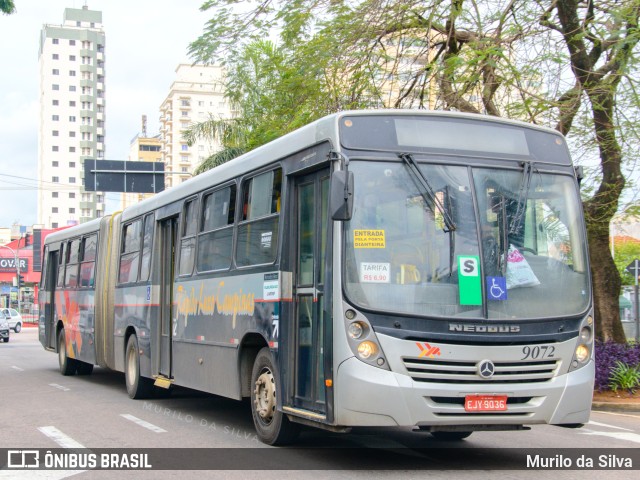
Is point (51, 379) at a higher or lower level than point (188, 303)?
lower

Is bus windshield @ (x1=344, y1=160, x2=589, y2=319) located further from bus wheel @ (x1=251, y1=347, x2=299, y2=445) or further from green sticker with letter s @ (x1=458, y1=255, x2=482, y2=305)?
bus wheel @ (x1=251, y1=347, x2=299, y2=445)

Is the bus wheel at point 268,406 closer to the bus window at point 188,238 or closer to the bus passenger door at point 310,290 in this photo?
the bus passenger door at point 310,290

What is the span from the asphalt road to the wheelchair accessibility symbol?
1562 mm

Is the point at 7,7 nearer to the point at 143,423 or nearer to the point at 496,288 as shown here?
the point at 143,423

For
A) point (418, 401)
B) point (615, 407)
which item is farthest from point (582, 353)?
point (615, 407)

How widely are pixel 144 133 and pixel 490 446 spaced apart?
526 ft

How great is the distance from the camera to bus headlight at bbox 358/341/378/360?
305 inches

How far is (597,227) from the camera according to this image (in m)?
16.4

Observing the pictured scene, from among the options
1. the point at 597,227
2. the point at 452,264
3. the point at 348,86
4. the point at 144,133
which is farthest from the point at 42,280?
the point at 144,133

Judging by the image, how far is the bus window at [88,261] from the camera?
18.1 meters

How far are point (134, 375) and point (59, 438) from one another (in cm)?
469

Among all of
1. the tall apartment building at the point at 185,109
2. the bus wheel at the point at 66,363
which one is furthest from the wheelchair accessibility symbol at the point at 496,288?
the tall apartment building at the point at 185,109

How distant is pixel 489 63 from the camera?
14039 mm

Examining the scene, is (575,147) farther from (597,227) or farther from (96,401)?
(96,401)
